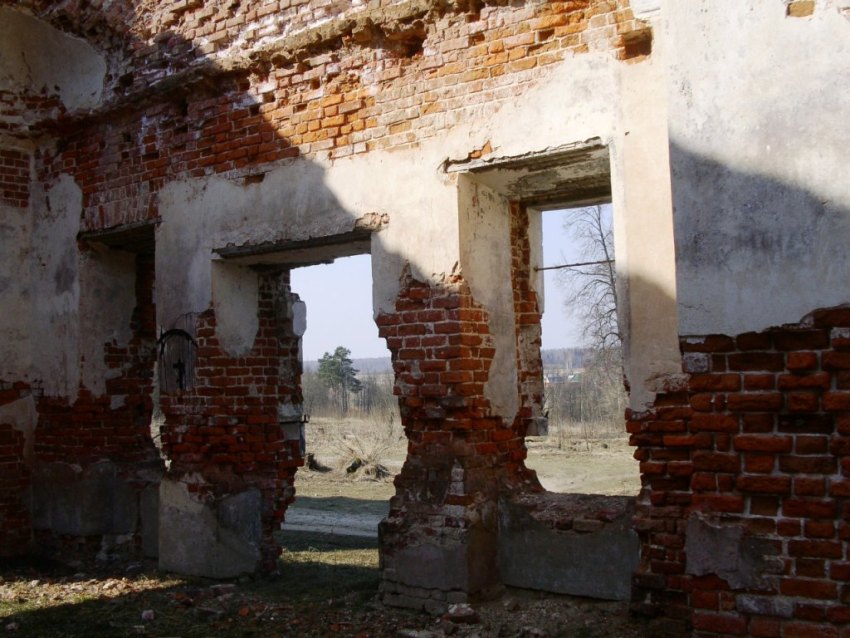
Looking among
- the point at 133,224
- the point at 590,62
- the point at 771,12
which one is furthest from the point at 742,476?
the point at 133,224

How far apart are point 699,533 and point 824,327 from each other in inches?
42.7

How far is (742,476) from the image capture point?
3656 millimetres

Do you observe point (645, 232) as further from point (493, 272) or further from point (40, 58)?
point (40, 58)

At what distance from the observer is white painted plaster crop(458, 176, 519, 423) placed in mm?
5414

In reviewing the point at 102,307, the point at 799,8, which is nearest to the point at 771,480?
the point at 799,8

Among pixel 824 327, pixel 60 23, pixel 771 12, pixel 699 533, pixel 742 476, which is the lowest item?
pixel 699 533

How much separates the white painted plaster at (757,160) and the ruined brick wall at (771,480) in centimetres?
16

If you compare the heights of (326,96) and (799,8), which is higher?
(326,96)

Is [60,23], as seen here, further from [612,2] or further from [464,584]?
[464,584]

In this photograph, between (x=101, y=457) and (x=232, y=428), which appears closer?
(x=232, y=428)

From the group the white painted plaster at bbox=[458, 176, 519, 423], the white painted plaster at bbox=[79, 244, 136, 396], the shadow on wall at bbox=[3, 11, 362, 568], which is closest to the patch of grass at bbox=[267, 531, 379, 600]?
the shadow on wall at bbox=[3, 11, 362, 568]

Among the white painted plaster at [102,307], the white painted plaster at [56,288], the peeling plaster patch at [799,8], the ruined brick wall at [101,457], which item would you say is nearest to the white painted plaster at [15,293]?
the white painted plaster at [56,288]

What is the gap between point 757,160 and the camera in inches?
145

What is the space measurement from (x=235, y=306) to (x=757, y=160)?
4447 millimetres
